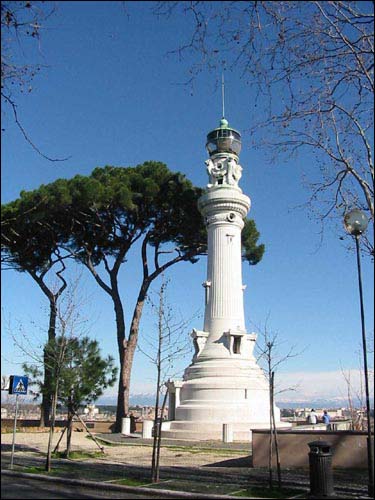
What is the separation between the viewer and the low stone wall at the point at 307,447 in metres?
11.9

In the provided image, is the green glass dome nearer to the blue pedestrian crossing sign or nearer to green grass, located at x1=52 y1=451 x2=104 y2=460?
green grass, located at x1=52 y1=451 x2=104 y2=460

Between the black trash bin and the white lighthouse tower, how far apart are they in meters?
12.5

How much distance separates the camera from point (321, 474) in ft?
30.0

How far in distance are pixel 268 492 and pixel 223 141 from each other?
2307 centimetres

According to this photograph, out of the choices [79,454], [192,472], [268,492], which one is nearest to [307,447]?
[192,472]

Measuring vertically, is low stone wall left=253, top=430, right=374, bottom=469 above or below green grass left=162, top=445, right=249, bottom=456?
above

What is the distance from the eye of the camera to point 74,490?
9273 millimetres

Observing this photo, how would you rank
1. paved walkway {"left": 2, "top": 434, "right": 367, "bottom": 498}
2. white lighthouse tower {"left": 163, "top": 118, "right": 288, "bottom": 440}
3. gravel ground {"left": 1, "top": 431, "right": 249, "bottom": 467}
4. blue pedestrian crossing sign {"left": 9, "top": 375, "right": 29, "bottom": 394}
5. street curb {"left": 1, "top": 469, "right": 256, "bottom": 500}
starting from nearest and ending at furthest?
street curb {"left": 1, "top": 469, "right": 256, "bottom": 500} < paved walkway {"left": 2, "top": 434, "right": 367, "bottom": 498} < blue pedestrian crossing sign {"left": 9, "top": 375, "right": 29, "bottom": 394} < gravel ground {"left": 1, "top": 431, "right": 249, "bottom": 467} < white lighthouse tower {"left": 163, "top": 118, "right": 288, "bottom": 440}

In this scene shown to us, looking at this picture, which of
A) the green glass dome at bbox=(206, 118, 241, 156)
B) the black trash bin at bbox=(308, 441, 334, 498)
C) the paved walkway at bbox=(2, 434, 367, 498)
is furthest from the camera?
the green glass dome at bbox=(206, 118, 241, 156)

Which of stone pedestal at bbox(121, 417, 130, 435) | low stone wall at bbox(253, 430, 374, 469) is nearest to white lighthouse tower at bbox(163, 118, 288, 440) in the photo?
stone pedestal at bbox(121, 417, 130, 435)

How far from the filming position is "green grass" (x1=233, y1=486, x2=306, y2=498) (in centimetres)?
900

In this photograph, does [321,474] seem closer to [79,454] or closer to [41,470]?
→ [41,470]

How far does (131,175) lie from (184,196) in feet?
11.0

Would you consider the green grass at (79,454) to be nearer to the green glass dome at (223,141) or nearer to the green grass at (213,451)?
the green grass at (213,451)
